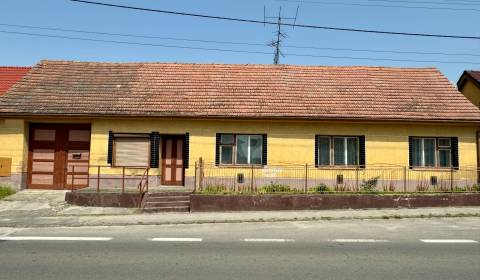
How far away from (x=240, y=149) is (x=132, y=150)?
4.28 metres

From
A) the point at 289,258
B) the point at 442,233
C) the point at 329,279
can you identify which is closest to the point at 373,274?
the point at 329,279

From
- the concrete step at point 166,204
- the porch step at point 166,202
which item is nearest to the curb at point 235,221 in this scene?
the porch step at point 166,202

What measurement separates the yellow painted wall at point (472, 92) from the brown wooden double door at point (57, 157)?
1966 centimetres

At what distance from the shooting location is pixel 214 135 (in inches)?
710

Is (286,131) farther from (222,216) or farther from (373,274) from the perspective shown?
(373,274)

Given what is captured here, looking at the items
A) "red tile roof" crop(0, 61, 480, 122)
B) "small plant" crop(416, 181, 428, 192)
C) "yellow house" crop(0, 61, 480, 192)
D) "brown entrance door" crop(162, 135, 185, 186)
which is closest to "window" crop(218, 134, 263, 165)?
"yellow house" crop(0, 61, 480, 192)

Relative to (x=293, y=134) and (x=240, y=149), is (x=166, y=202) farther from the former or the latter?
(x=293, y=134)

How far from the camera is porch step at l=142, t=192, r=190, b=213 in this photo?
1455cm

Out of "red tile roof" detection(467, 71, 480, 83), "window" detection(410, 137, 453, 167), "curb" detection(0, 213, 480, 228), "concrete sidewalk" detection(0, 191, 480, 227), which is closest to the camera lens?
"curb" detection(0, 213, 480, 228)

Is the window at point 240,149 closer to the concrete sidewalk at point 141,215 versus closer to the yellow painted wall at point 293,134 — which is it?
the yellow painted wall at point 293,134

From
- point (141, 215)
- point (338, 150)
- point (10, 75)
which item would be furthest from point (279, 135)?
Result: point (10, 75)

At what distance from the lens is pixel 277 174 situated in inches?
701

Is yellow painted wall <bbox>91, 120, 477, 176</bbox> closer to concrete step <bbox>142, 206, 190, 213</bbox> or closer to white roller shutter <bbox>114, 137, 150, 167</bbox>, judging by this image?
white roller shutter <bbox>114, 137, 150, 167</bbox>

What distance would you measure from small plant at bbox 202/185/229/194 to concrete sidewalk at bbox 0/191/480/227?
1.31 meters
